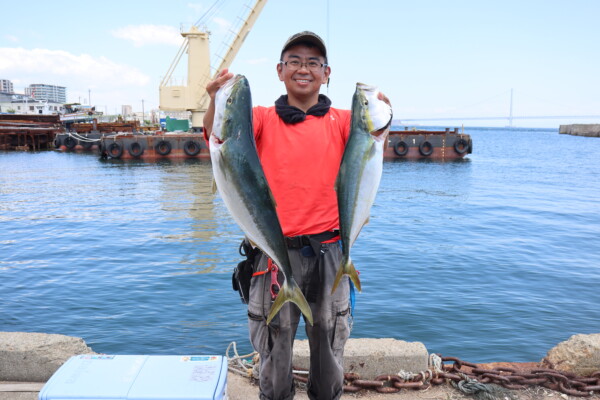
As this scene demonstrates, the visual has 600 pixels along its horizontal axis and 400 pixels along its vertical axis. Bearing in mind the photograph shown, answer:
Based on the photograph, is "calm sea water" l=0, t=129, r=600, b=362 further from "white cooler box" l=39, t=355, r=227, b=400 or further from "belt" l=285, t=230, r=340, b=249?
"belt" l=285, t=230, r=340, b=249

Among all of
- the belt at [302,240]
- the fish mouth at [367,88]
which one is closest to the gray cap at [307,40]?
the fish mouth at [367,88]

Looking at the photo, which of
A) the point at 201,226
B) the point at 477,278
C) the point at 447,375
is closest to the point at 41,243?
the point at 201,226

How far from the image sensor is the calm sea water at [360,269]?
788cm

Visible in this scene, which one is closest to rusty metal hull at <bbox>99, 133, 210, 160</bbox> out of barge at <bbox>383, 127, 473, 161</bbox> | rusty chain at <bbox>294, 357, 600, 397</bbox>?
barge at <bbox>383, 127, 473, 161</bbox>

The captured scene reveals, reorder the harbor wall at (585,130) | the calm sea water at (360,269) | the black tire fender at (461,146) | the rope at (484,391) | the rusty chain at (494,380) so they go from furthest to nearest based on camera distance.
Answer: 1. the harbor wall at (585,130)
2. the black tire fender at (461,146)
3. the calm sea water at (360,269)
4. the rusty chain at (494,380)
5. the rope at (484,391)

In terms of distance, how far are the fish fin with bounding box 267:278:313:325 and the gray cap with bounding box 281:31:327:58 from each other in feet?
5.03

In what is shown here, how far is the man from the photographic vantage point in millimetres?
3184

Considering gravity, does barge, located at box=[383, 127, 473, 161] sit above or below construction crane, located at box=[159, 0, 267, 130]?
below

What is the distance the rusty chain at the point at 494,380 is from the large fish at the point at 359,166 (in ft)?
4.97

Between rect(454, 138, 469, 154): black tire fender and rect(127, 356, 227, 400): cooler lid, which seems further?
rect(454, 138, 469, 154): black tire fender

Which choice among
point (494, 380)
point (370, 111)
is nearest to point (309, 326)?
point (370, 111)

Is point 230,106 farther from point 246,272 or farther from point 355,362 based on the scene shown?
point 355,362

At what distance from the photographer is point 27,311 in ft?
28.5

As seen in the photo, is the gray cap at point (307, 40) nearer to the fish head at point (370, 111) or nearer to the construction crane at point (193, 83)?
the fish head at point (370, 111)
